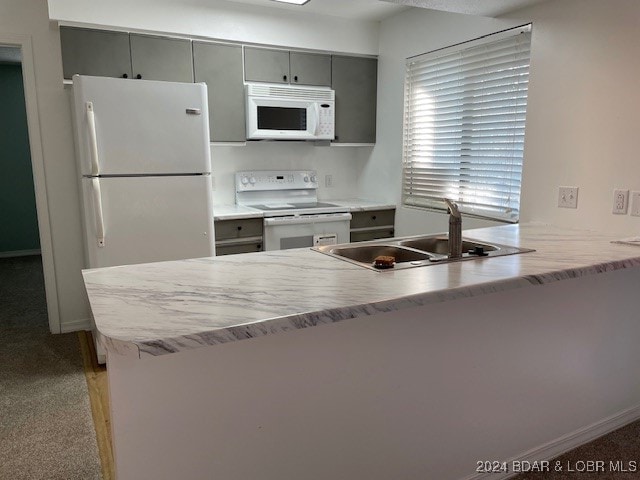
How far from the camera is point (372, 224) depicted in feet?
13.1

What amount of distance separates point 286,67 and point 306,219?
1198 millimetres

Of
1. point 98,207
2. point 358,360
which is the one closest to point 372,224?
point 98,207

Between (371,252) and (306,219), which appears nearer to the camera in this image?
(371,252)

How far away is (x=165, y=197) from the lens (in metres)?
3.00

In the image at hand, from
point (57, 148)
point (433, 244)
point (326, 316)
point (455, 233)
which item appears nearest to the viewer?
point (326, 316)

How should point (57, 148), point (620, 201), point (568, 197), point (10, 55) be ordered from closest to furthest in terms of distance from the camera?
point (620, 201)
point (568, 197)
point (57, 148)
point (10, 55)

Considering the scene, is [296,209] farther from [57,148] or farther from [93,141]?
[57,148]

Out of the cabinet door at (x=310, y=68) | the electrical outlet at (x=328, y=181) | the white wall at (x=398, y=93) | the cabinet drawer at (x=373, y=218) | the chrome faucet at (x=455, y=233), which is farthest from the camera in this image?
the electrical outlet at (x=328, y=181)

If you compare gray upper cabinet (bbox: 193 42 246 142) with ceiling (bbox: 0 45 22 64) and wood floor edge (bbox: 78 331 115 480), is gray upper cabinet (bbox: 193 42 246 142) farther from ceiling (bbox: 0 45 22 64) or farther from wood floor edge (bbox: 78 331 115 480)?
ceiling (bbox: 0 45 22 64)

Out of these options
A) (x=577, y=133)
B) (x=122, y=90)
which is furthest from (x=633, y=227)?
(x=122, y=90)

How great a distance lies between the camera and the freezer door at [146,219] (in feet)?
9.34

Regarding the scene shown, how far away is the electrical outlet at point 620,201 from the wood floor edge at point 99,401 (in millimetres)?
2574

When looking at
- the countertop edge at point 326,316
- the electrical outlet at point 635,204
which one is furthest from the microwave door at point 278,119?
the countertop edge at point 326,316

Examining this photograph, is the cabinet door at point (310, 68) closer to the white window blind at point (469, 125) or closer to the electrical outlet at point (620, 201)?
the white window blind at point (469, 125)
